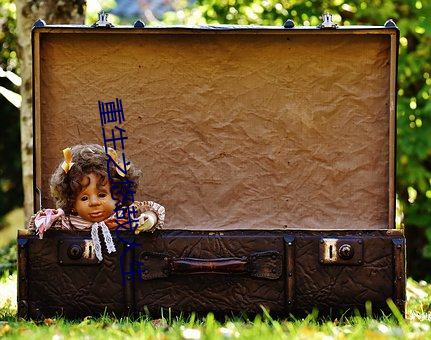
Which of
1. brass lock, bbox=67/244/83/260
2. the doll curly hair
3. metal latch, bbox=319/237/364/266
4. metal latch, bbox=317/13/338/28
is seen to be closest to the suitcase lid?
metal latch, bbox=317/13/338/28

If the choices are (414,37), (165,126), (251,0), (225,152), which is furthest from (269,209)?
(414,37)

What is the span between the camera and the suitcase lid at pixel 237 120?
388 cm

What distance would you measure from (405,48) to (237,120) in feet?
10.8

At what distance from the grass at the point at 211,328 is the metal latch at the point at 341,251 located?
24 centimetres

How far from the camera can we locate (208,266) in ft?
10.5

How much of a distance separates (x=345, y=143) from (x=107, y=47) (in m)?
1.34

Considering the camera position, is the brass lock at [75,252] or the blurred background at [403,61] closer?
the brass lock at [75,252]

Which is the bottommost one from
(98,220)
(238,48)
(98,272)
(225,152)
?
(98,272)

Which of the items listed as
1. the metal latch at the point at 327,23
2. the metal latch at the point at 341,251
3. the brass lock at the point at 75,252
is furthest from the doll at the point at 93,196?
the metal latch at the point at 327,23

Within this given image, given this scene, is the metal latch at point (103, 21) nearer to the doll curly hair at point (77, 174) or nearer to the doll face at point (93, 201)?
the doll curly hair at point (77, 174)

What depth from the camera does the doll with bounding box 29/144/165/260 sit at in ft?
10.8

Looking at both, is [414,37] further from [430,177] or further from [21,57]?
[21,57]

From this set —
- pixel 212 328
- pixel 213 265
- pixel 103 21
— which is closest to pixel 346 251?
pixel 213 265

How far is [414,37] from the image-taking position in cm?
698
